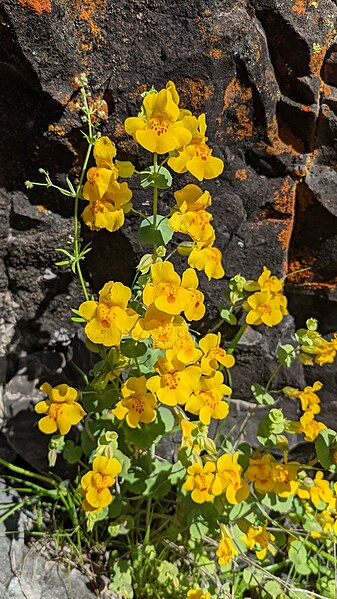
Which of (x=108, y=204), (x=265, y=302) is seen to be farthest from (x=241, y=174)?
(x=108, y=204)

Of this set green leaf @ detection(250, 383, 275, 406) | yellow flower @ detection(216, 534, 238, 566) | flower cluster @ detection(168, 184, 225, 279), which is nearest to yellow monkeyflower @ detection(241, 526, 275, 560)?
yellow flower @ detection(216, 534, 238, 566)

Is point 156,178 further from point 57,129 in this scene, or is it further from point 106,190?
point 57,129

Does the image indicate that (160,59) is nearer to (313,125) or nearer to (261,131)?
(261,131)

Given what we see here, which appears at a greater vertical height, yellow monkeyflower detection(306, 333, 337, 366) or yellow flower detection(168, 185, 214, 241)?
yellow flower detection(168, 185, 214, 241)

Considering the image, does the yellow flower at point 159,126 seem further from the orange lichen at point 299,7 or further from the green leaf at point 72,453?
the green leaf at point 72,453

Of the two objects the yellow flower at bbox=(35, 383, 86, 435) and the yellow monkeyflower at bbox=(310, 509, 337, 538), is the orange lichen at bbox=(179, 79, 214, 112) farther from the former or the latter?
the yellow monkeyflower at bbox=(310, 509, 337, 538)

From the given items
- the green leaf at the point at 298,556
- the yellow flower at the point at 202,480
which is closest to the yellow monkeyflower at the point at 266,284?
the yellow flower at the point at 202,480
